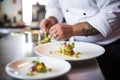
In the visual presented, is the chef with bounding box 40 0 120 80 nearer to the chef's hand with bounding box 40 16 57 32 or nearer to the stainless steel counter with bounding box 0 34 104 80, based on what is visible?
the chef's hand with bounding box 40 16 57 32

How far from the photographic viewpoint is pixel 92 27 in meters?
1.04

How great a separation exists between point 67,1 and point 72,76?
58cm

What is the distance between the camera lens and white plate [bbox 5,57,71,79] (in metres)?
0.65

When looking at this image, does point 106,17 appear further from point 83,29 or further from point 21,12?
point 21,12

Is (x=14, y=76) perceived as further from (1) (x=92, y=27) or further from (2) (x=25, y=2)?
(2) (x=25, y=2)

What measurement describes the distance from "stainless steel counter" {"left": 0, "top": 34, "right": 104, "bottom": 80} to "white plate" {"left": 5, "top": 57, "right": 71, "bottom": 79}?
2 cm

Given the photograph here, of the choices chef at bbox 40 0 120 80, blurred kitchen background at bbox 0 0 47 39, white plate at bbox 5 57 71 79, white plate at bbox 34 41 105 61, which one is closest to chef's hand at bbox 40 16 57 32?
chef at bbox 40 0 120 80

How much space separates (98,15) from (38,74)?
18.6 inches

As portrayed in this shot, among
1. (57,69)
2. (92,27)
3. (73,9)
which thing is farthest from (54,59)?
(73,9)

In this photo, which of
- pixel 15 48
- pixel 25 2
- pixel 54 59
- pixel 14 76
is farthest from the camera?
pixel 25 2

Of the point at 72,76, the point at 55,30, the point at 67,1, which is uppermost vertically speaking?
the point at 67,1

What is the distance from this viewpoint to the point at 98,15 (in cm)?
104

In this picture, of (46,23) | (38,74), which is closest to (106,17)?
(46,23)

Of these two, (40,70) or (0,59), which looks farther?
(0,59)
